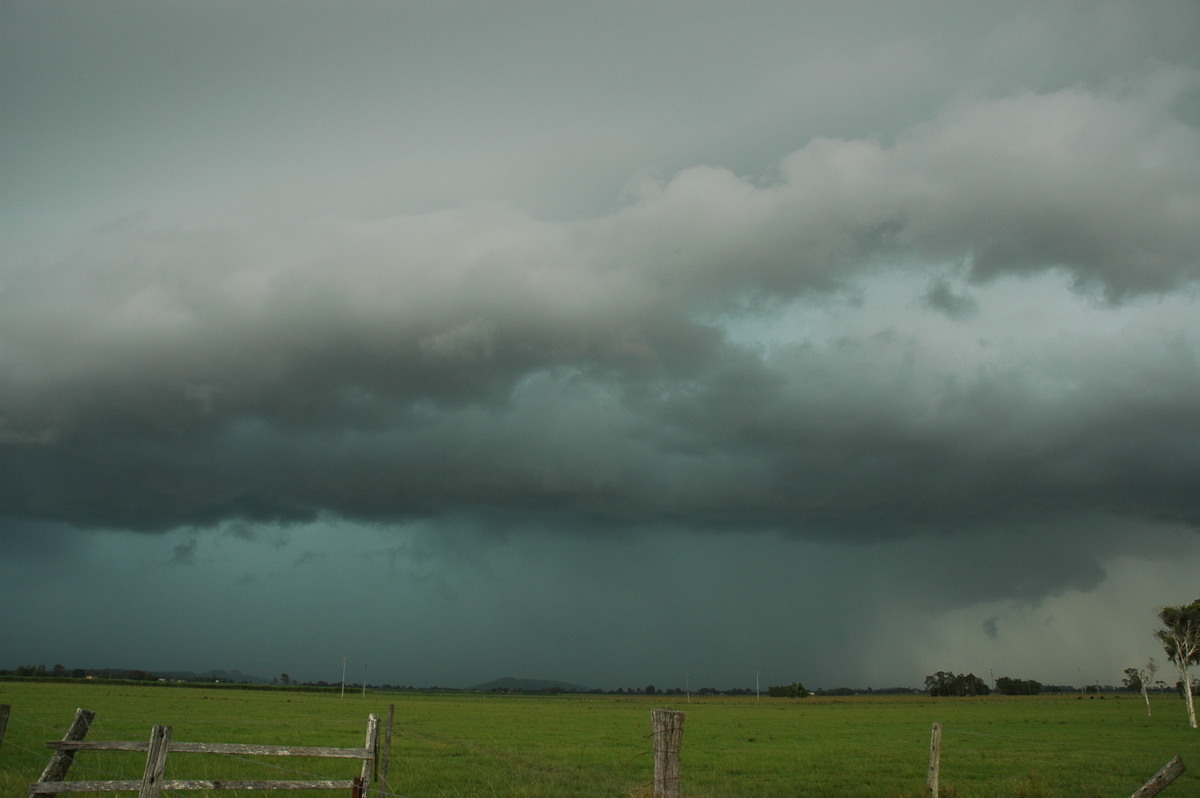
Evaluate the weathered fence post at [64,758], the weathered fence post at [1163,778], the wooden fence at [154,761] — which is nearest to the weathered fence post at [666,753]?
the wooden fence at [154,761]

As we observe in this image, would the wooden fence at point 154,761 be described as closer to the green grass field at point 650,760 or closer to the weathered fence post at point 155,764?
the weathered fence post at point 155,764

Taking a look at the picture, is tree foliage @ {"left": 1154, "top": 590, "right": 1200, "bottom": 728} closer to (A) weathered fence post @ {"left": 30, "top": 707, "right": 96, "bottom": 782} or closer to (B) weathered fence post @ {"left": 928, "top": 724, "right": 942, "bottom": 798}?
(B) weathered fence post @ {"left": 928, "top": 724, "right": 942, "bottom": 798}

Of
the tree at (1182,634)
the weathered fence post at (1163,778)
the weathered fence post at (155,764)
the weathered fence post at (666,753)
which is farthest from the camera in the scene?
the tree at (1182,634)

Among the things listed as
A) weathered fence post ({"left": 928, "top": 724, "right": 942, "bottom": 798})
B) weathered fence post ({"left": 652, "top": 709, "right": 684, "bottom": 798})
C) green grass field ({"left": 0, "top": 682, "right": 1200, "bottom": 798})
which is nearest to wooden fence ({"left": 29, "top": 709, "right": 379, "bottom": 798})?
green grass field ({"left": 0, "top": 682, "right": 1200, "bottom": 798})

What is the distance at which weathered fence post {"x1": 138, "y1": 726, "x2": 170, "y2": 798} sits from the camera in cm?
975

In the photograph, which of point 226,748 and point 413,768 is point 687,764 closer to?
point 413,768

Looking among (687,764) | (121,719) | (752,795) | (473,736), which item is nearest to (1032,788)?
(752,795)

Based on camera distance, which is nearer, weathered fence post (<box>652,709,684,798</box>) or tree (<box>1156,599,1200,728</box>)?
weathered fence post (<box>652,709,684,798</box>)

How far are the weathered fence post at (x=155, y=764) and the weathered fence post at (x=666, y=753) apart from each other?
619 cm

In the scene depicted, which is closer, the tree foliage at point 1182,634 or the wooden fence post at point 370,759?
the wooden fence post at point 370,759

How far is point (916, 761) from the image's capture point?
34531 millimetres

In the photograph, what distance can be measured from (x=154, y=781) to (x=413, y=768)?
799 inches

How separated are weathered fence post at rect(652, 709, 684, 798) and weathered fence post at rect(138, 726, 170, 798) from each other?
619cm

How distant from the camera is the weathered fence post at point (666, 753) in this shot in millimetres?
7918
